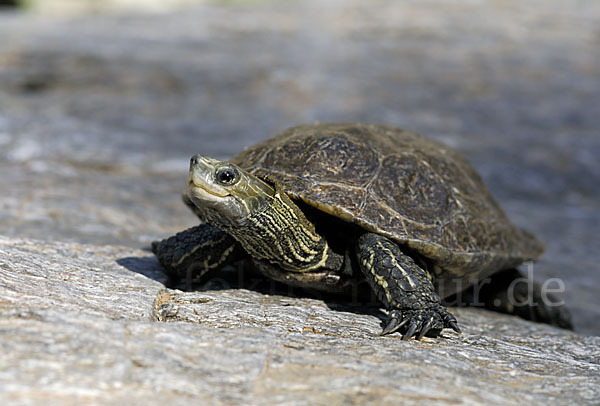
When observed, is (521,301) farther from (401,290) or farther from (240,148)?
(240,148)

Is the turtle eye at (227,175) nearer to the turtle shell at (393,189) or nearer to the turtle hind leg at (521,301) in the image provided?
the turtle shell at (393,189)

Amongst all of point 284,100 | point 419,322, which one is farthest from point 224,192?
point 284,100

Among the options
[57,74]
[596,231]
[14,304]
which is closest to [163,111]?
[57,74]

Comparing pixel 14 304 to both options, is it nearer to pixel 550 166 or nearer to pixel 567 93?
pixel 550 166

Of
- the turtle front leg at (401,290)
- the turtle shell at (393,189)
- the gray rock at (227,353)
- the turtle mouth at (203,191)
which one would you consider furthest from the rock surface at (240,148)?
the turtle mouth at (203,191)

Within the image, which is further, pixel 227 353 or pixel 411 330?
pixel 411 330

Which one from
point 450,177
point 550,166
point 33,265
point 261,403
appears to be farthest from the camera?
point 550,166
